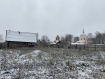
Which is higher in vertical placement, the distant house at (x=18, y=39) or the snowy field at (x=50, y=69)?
the distant house at (x=18, y=39)

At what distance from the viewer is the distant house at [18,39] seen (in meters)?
28.6

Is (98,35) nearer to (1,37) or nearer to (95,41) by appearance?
(95,41)

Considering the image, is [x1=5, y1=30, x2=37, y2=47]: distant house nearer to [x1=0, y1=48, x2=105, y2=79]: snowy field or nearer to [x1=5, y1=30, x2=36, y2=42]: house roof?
[x1=5, y1=30, x2=36, y2=42]: house roof

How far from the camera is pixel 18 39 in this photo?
2956 centimetres

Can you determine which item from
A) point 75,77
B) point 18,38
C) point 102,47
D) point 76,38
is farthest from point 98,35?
point 75,77

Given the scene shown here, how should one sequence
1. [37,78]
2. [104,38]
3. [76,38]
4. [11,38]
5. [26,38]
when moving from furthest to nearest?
1. [76,38]
2. [104,38]
3. [26,38]
4. [11,38]
5. [37,78]

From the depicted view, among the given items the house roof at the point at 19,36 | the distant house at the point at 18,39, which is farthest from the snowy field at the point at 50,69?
the house roof at the point at 19,36

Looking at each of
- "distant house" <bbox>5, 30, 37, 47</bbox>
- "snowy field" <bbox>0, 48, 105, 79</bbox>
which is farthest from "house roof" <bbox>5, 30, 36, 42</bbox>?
"snowy field" <bbox>0, 48, 105, 79</bbox>

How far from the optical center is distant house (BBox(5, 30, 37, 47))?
28.6 metres

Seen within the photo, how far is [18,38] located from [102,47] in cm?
2324

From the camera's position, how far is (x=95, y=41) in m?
64.3

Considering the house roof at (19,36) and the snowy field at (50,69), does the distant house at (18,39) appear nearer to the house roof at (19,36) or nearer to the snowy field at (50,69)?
the house roof at (19,36)

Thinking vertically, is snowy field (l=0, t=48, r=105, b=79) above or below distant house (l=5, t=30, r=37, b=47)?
below

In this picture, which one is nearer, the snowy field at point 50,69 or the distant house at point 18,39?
the snowy field at point 50,69
